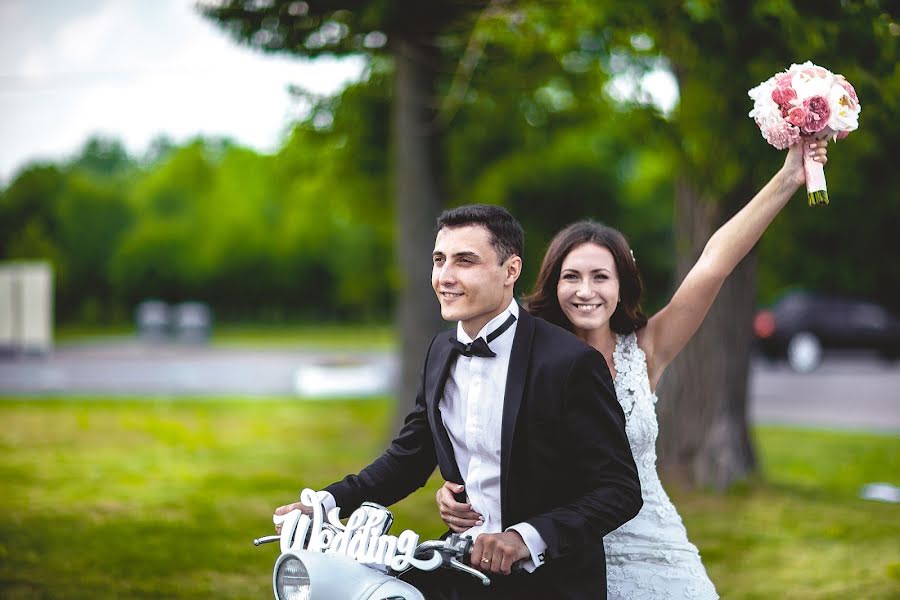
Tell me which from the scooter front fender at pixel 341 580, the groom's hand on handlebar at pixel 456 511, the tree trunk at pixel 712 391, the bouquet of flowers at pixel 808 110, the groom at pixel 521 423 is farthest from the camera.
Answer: the tree trunk at pixel 712 391

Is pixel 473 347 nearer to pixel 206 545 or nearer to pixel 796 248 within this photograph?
pixel 206 545

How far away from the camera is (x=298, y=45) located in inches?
379

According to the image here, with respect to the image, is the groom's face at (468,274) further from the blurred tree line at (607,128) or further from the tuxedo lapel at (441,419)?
the blurred tree line at (607,128)

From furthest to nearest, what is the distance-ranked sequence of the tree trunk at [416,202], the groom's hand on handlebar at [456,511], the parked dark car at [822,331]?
the parked dark car at [822,331], the tree trunk at [416,202], the groom's hand on handlebar at [456,511]

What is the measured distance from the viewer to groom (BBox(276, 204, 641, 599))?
8.16 ft

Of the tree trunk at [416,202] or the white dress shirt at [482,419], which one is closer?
the white dress shirt at [482,419]

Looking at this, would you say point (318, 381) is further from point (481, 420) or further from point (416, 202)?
point (481, 420)

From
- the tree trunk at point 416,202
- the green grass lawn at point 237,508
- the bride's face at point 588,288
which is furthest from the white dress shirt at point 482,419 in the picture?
the tree trunk at point 416,202

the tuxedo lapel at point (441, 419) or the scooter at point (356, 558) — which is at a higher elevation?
the tuxedo lapel at point (441, 419)

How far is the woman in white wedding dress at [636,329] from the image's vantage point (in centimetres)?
326

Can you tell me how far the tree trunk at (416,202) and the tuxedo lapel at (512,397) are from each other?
7257 millimetres

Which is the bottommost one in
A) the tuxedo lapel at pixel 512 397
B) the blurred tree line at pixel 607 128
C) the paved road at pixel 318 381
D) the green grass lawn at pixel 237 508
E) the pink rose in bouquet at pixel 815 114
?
the green grass lawn at pixel 237 508

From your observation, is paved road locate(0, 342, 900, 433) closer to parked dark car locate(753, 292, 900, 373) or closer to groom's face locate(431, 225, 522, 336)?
parked dark car locate(753, 292, 900, 373)

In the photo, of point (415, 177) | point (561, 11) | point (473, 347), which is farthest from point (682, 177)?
point (473, 347)
